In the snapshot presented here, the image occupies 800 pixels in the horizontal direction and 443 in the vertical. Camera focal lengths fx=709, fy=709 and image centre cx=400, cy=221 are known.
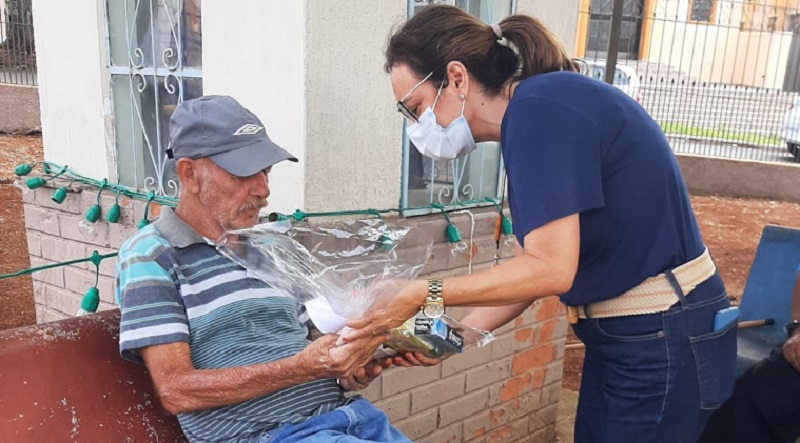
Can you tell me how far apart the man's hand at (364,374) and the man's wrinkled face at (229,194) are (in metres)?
0.52

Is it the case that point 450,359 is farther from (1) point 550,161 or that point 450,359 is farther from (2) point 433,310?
(1) point 550,161

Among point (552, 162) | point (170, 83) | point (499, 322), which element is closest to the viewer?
point (552, 162)

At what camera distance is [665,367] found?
71.7 inches

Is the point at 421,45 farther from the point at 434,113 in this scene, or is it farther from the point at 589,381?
the point at 589,381

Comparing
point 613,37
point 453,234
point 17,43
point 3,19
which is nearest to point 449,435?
point 453,234

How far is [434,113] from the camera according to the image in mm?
1908

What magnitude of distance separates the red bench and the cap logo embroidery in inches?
24.1

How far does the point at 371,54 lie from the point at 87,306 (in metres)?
1.23

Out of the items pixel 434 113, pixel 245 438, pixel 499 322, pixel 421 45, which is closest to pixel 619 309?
pixel 499 322

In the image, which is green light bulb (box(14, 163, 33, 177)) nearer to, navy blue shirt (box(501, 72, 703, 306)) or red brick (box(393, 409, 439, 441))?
red brick (box(393, 409, 439, 441))

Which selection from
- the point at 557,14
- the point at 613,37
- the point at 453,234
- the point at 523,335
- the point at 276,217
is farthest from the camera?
the point at 613,37

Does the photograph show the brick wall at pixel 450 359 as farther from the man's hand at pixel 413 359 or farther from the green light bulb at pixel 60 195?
the man's hand at pixel 413 359

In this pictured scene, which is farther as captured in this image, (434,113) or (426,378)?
(426,378)

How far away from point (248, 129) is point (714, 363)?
138 centimetres
